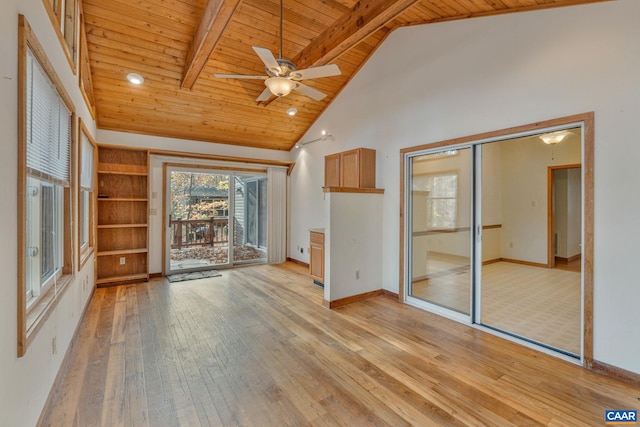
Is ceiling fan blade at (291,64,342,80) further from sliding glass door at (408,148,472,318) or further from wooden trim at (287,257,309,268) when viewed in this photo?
wooden trim at (287,257,309,268)

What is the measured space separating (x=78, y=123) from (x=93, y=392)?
266 cm

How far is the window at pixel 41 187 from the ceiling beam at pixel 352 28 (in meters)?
2.68

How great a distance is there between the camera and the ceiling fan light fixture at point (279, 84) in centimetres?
294

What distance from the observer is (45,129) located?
207 cm

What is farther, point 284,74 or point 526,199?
point 526,199

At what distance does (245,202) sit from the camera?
6.52 metres

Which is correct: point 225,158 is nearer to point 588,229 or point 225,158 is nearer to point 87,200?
point 87,200

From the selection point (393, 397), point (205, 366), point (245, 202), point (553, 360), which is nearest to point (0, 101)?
point (205, 366)

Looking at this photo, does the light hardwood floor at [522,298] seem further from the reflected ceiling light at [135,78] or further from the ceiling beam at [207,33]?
the reflected ceiling light at [135,78]

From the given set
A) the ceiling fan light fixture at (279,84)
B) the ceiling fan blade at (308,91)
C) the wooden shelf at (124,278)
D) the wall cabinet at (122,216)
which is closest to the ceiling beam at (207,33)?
the ceiling fan light fixture at (279,84)

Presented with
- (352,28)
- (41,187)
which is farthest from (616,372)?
(41,187)

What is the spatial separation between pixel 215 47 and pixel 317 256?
128 inches

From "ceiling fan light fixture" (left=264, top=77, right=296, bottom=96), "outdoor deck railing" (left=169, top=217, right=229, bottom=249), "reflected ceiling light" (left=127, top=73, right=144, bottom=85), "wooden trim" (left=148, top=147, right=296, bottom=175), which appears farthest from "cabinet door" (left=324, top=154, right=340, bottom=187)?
"reflected ceiling light" (left=127, top=73, right=144, bottom=85)

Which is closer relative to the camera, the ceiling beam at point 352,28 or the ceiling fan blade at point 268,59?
the ceiling fan blade at point 268,59
